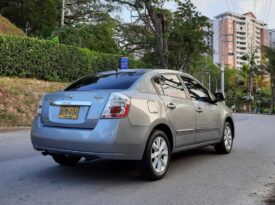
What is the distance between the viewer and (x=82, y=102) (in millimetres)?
6066

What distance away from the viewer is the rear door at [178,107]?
22.3ft

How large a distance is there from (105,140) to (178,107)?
1.66 metres

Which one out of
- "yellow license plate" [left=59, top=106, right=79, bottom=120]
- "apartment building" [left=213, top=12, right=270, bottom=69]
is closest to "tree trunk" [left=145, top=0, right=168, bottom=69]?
"yellow license plate" [left=59, top=106, right=79, bottom=120]

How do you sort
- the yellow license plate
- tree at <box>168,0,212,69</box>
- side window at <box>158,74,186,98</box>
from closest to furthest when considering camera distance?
the yellow license plate < side window at <box>158,74,186,98</box> < tree at <box>168,0,212,69</box>

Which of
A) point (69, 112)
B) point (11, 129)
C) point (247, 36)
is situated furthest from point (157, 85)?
point (247, 36)

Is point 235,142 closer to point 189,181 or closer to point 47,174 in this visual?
point 189,181

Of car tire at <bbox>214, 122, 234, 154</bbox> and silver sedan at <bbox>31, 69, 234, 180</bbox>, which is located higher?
silver sedan at <bbox>31, 69, 234, 180</bbox>

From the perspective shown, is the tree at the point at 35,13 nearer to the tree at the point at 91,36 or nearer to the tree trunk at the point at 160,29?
the tree at the point at 91,36

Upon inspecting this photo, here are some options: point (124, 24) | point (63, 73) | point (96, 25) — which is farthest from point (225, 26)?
point (63, 73)

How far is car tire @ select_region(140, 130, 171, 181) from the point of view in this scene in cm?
613

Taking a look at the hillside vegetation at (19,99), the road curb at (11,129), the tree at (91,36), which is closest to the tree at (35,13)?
the tree at (91,36)

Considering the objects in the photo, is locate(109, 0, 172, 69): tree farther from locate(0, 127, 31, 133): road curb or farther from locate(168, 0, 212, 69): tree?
locate(0, 127, 31, 133): road curb

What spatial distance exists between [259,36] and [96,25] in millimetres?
45395

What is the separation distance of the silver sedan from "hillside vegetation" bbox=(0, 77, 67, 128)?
8819mm
